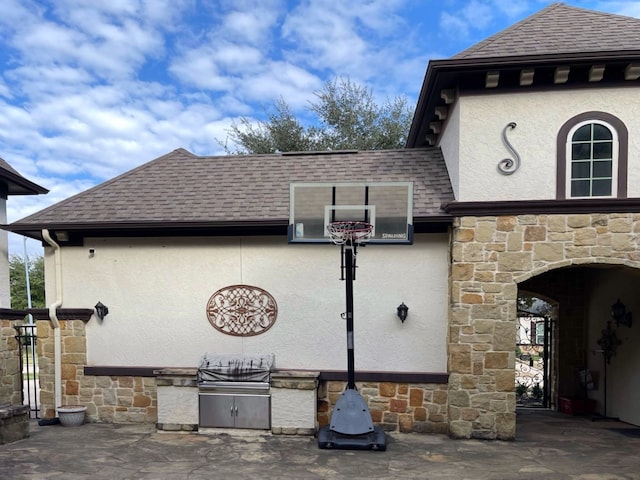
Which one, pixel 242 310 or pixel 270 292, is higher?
pixel 270 292

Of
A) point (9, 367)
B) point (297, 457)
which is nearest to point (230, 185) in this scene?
point (297, 457)

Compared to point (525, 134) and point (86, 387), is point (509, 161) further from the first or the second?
point (86, 387)

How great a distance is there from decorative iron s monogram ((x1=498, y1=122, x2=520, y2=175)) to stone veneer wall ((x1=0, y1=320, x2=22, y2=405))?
8.88 meters

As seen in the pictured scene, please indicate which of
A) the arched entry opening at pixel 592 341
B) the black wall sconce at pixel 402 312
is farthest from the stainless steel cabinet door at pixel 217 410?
the arched entry opening at pixel 592 341

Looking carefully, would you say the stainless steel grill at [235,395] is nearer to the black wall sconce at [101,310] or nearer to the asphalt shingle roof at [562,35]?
the black wall sconce at [101,310]

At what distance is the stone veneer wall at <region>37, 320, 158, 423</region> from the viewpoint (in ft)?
22.0

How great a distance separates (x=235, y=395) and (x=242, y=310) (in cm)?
128

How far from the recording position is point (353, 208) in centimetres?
589

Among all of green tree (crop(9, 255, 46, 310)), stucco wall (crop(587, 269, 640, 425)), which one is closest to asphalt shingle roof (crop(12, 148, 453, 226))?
stucco wall (crop(587, 269, 640, 425))

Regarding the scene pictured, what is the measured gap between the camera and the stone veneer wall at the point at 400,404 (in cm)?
616

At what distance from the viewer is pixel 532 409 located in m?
8.69

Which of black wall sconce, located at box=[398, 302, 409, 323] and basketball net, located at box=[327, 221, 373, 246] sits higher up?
basketball net, located at box=[327, 221, 373, 246]

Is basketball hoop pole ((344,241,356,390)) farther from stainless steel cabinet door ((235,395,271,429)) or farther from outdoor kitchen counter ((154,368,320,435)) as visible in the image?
stainless steel cabinet door ((235,395,271,429))

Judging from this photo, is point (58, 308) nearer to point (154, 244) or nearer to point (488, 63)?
point (154, 244)
